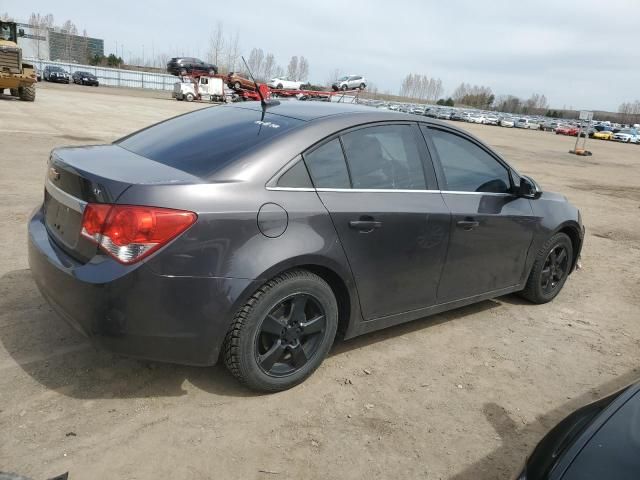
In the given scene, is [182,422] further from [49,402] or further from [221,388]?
[49,402]

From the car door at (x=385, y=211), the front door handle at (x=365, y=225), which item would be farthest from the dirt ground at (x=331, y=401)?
the front door handle at (x=365, y=225)

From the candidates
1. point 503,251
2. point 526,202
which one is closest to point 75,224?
point 503,251

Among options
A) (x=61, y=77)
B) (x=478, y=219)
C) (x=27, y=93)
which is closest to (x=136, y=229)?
(x=478, y=219)

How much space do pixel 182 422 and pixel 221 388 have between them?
370 mm

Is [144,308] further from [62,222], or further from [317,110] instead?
[317,110]

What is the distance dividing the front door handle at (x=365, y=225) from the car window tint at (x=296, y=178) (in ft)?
1.16

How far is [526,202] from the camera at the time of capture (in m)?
4.34

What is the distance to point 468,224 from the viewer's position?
3760mm

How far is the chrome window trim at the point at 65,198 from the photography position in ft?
8.78

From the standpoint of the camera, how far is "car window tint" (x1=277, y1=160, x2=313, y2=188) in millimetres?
2908

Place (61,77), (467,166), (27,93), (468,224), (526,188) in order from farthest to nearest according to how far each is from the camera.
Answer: (61,77), (27,93), (526,188), (467,166), (468,224)

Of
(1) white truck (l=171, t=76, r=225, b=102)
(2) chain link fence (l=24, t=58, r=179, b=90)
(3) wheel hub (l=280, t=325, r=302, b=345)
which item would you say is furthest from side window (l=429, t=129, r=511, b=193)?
(2) chain link fence (l=24, t=58, r=179, b=90)

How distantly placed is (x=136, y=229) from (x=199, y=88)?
46112mm

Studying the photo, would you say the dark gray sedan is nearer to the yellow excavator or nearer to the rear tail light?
the rear tail light
